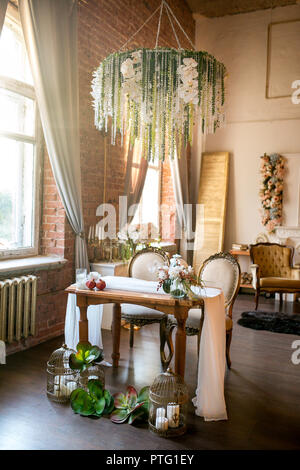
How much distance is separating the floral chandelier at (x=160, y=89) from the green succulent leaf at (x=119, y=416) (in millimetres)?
2181

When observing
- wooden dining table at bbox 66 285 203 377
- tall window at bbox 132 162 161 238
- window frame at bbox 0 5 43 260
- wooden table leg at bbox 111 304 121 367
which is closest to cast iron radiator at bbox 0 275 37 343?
window frame at bbox 0 5 43 260

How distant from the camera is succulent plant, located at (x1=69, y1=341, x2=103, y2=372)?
10.9ft

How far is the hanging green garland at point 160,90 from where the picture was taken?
3426mm

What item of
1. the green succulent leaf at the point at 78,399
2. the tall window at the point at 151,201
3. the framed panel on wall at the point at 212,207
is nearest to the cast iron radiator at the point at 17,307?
the green succulent leaf at the point at 78,399

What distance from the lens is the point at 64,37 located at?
4.57m

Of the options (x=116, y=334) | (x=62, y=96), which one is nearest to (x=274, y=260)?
(x=116, y=334)

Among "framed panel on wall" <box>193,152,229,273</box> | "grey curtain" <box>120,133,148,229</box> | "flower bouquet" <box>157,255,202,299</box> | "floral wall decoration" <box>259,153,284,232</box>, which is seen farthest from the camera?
"framed panel on wall" <box>193,152,229,273</box>

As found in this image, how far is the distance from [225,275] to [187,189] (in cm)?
412

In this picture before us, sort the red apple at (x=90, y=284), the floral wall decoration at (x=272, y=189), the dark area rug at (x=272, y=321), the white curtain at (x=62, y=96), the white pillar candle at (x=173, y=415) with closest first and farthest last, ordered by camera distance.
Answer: the white pillar candle at (x=173, y=415)
the red apple at (x=90, y=284)
the white curtain at (x=62, y=96)
the dark area rug at (x=272, y=321)
the floral wall decoration at (x=272, y=189)

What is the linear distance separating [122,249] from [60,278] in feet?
3.58

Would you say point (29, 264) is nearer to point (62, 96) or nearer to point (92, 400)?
point (92, 400)

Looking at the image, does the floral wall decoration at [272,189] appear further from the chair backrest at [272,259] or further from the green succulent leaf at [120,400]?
the green succulent leaf at [120,400]

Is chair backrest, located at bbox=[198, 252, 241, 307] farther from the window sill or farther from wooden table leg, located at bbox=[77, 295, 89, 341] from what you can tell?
the window sill

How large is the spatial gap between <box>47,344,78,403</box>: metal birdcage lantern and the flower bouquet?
0.92m
